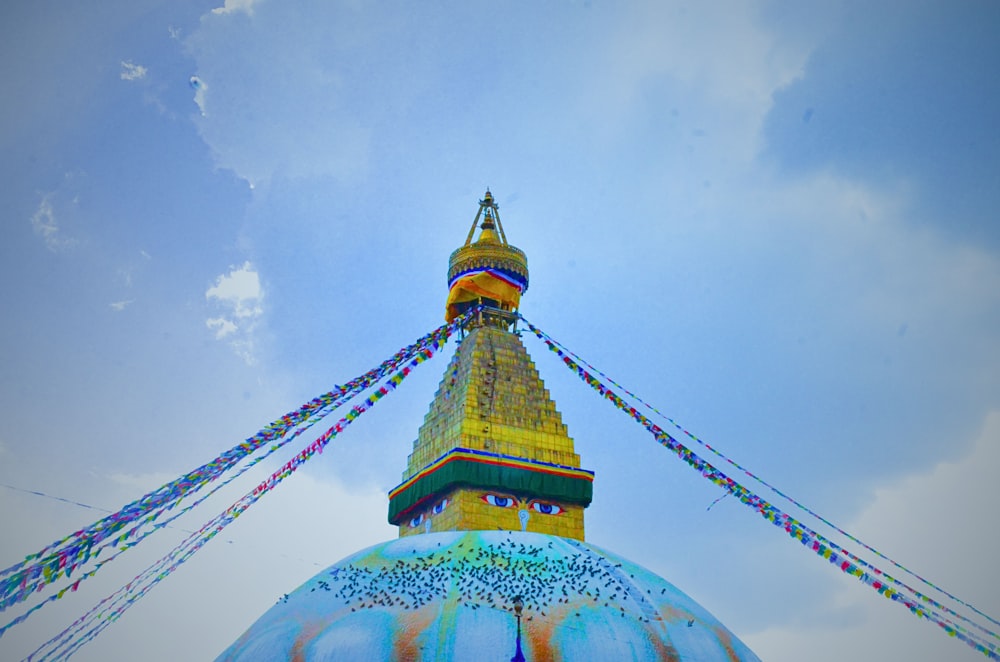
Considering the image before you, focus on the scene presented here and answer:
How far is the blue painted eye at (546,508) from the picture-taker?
13148mm

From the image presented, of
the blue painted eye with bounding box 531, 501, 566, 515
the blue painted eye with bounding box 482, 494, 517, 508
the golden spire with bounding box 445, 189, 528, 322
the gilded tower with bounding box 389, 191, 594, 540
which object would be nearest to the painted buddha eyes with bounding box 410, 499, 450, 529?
the gilded tower with bounding box 389, 191, 594, 540

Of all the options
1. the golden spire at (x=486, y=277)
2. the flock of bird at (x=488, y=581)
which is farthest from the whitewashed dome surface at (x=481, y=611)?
the golden spire at (x=486, y=277)

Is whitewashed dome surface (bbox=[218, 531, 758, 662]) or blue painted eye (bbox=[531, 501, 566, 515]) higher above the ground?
blue painted eye (bbox=[531, 501, 566, 515])

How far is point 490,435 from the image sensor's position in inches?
528

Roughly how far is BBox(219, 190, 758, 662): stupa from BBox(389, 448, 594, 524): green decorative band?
20 mm

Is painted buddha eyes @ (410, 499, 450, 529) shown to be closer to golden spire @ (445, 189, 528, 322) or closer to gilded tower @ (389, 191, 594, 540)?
gilded tower @ (389, 191, 594, 540)

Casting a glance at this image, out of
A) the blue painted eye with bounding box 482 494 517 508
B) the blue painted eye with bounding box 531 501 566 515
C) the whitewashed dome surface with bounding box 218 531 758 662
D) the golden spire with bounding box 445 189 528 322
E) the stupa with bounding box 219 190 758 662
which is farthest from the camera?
the golden spire with bounding box 445 189 528 322

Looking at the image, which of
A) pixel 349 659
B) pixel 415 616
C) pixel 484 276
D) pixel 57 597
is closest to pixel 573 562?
pixel 415 616

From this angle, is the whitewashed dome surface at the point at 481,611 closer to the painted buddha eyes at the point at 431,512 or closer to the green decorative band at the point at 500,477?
the green decorative band at the point at 500,477

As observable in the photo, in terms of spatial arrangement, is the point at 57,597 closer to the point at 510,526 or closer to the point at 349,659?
the point at 349,659

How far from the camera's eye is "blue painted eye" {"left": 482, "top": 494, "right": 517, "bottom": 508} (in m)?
12.8

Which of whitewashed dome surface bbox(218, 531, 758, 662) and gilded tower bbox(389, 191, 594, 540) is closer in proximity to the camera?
whitewashed dome surface bbox(218, 531, 758, 662)

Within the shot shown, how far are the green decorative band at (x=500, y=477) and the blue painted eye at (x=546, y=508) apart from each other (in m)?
0.13

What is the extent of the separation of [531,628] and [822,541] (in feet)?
16.2
